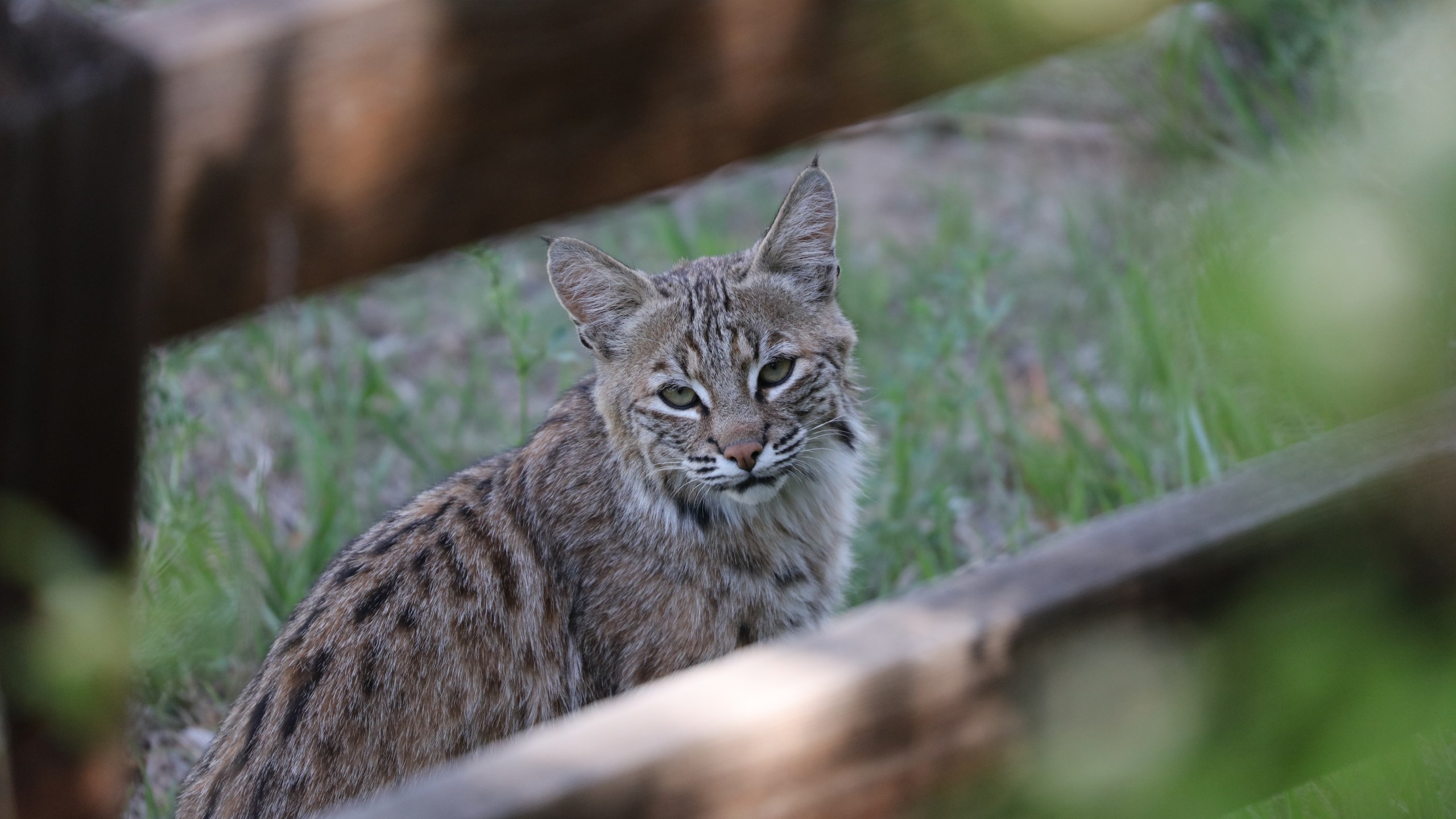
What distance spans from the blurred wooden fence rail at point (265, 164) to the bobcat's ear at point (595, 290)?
6.85ft

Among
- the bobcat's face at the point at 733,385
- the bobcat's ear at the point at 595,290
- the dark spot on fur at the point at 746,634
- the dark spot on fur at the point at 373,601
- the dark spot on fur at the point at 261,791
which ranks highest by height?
the bobcat's ear at the point at 595,290

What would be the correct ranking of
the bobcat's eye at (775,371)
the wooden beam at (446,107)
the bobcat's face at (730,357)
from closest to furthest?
the wooden beam at (446,107) < the bobcat's face at (730,357) < the bobcat's eye at (775,371)

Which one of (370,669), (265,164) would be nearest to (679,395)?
(370,669)

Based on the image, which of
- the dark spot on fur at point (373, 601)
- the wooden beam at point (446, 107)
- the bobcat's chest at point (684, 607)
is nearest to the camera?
the wooden beam at point (446, 107)

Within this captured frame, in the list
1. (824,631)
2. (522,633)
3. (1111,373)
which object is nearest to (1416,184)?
(824,631)

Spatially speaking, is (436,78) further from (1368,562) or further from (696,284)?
(696,284)

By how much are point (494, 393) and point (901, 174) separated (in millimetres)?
2816

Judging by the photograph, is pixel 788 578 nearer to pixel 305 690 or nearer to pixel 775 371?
pixel 775 371

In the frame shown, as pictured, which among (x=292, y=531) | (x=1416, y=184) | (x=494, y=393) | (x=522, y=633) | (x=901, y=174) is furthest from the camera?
(x=901, y=174)

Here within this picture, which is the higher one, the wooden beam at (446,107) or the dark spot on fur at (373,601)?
the wooden beam at (446,107)

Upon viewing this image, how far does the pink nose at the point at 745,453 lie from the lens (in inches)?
146

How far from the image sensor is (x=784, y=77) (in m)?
1.94

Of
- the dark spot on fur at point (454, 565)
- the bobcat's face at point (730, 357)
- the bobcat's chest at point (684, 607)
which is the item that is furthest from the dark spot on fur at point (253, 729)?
the bobcat's face at point (730, 357)

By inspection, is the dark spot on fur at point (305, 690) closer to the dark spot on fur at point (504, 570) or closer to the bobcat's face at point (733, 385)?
the dark spot on fur at point (504, 570)
